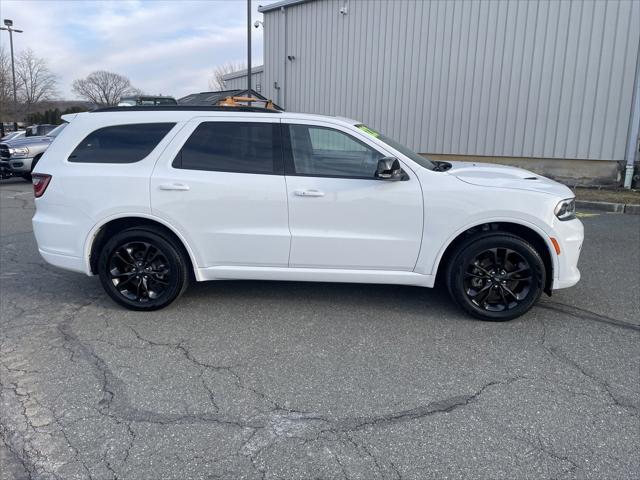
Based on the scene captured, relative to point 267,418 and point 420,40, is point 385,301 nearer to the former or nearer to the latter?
point 267,418

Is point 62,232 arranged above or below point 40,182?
below

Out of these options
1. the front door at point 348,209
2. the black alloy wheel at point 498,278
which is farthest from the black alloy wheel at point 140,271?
the black alloy wheel at point 498,278

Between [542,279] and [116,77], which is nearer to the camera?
[542,279]

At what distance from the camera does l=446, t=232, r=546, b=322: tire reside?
4297 millimetres

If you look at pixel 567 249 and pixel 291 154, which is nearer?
pixel 567 249

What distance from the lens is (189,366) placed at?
365 cm

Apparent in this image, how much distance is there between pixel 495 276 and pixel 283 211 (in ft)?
6.20

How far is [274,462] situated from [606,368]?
2.45 m

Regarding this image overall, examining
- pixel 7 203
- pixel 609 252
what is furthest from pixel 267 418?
pixel 7 203

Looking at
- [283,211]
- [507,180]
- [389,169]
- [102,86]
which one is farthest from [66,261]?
[102,86]

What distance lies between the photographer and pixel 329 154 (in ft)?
14.7

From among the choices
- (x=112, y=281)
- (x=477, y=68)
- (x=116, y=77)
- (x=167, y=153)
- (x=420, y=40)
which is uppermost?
(x=116, y=77)

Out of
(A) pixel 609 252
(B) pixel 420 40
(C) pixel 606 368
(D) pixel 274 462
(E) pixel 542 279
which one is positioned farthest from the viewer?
(B) pixel 420 40

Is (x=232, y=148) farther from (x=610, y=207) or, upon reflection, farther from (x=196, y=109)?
(x=610, y=207)
